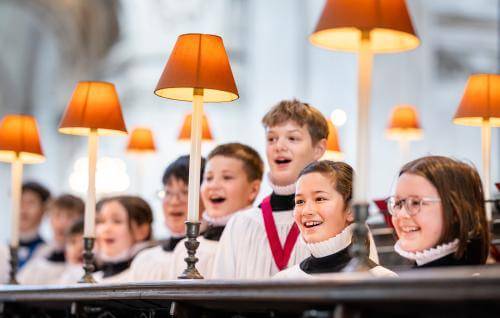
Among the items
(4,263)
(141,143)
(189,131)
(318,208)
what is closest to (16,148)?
(189,131)

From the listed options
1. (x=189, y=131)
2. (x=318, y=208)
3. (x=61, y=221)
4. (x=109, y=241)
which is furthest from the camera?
(x=61, y=221)

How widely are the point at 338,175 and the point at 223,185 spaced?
1.50m

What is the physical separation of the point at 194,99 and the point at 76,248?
12.3 feet

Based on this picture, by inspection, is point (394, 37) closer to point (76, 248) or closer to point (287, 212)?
point (287, 212)

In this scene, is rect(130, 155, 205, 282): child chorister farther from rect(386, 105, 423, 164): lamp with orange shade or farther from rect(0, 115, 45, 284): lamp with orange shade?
rect(386, 105, 423, 164): lamp with orange shade

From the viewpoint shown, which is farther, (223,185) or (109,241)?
(109,241)

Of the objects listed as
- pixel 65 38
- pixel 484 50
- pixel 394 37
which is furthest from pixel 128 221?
pixel 65 38

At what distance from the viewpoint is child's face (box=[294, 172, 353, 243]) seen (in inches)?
171

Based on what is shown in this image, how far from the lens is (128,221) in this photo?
714cm

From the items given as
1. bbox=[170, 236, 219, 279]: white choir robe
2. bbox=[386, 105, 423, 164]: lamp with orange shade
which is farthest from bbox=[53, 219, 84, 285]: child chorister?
bbox=[386, 105, 423, 164]: lamp with orange shade

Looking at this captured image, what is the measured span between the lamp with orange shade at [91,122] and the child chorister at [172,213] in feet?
3.25

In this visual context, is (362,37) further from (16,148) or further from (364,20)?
(16,148)

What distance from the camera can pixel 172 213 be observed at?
257 inches

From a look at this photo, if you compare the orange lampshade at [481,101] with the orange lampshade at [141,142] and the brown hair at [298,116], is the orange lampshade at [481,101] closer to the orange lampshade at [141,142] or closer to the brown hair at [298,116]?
the brown hair at [298,116]
